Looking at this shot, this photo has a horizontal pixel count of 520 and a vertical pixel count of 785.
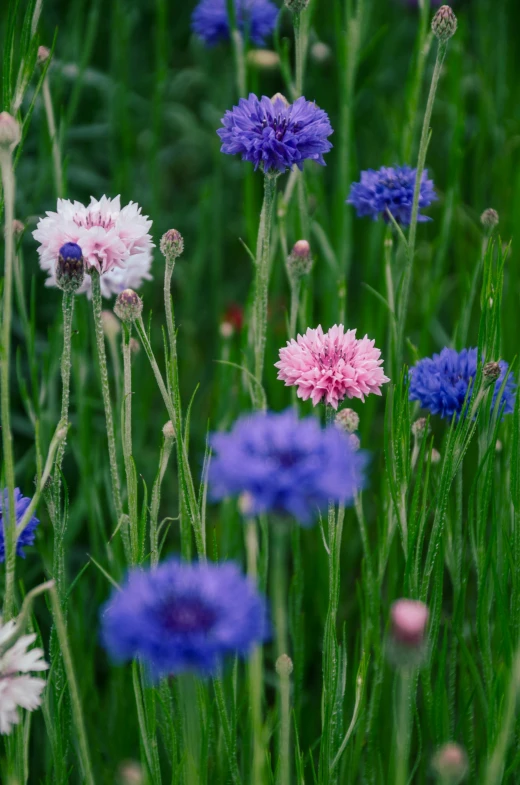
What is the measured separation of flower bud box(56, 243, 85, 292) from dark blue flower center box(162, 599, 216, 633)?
360 millimetres

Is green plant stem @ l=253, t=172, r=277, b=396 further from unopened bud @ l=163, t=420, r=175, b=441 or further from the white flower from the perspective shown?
the white flower

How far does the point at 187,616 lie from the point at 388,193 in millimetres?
700

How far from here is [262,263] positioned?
2.92 feet

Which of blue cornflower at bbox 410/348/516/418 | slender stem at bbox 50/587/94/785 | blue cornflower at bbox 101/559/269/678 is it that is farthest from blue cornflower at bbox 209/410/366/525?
blue cornflower at bbox 410/348/516/418

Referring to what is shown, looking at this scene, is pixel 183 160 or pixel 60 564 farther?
pixel 183 160

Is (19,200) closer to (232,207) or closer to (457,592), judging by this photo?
(232,207)

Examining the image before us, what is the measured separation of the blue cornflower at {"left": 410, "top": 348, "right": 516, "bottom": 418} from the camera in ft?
2.99

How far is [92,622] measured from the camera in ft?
4.15

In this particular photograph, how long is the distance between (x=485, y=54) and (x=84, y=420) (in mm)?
1125

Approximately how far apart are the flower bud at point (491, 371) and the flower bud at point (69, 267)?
0.39 metres

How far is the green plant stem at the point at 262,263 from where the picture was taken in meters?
0.87

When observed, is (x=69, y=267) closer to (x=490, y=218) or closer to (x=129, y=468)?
(x=129, y=468)

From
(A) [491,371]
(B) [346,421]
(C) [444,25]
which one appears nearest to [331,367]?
(B) [346,421]

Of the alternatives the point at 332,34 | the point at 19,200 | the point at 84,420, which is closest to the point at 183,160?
the point at 332,34
